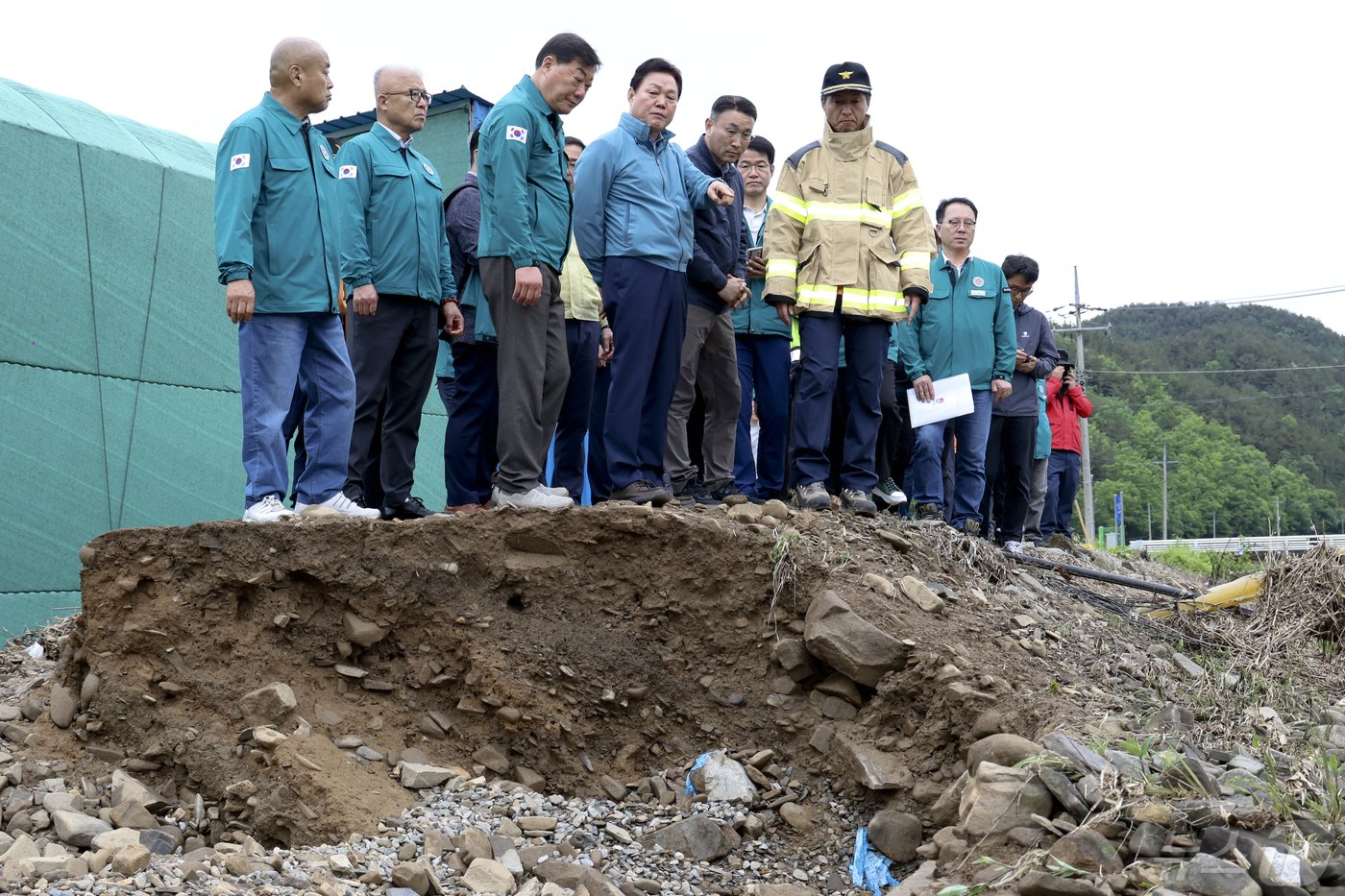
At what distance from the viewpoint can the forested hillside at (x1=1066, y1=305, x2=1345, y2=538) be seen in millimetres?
52844

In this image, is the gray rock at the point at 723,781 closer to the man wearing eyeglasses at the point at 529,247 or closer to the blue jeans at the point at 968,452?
the man wearing eyeglasses at the point at 529,247

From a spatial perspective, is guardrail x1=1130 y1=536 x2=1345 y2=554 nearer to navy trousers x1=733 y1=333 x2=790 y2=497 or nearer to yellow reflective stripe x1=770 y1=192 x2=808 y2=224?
navy trousers x1=733 y1=333 x2=790 y2=497

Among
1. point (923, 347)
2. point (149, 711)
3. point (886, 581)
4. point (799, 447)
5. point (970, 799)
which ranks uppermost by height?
point (923, 347)

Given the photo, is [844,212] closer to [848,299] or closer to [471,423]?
[848,299]

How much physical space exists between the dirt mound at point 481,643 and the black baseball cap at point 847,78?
2250 mm

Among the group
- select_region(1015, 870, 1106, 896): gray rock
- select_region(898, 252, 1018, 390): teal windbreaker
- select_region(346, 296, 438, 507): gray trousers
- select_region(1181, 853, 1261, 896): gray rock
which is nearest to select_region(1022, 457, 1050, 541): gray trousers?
select_region(898, 252, 1018, 390): teal windbreaker

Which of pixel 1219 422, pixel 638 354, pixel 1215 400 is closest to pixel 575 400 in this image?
pixel 638 354

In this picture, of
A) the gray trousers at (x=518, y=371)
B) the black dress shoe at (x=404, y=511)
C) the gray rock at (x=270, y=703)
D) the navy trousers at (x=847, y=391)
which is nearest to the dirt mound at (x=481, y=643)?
the gray rock at (x=270, y=703)

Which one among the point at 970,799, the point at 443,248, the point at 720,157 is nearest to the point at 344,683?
the point at 443,248

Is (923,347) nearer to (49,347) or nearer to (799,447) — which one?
(799,447)

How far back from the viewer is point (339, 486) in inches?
192

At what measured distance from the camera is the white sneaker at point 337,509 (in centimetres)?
468

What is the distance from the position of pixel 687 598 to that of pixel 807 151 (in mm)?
2396

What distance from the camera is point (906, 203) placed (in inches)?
227
